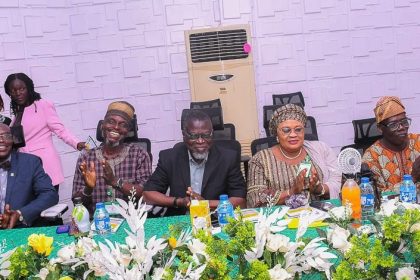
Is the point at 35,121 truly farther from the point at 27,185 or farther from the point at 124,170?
the point at 124,170

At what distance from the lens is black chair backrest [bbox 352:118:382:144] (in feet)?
12.6

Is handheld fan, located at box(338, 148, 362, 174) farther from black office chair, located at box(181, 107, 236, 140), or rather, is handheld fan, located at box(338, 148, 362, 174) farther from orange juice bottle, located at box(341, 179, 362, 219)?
black office chair, located at box(181, 107, 236, 140)

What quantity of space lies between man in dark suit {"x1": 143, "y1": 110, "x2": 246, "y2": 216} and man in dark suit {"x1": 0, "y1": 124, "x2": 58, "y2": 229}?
615 millimetres

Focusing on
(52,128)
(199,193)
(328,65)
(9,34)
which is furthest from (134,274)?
(328,65)

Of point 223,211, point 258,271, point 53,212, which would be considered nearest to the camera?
point 258,271

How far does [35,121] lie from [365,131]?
2517mm

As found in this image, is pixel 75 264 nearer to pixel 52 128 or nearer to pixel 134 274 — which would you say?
pixel 134 274

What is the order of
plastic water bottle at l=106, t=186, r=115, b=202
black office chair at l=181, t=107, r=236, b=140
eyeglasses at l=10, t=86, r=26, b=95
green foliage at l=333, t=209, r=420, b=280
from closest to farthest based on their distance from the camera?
green foliage at l=333, t=209, r=420, b=280, plastic water bottle at l=106, t=186, r=115, b=202, black office chair at l=181, t=107, r=236, b=140, eyeglasses at l=10, t=86, r=26, b=95

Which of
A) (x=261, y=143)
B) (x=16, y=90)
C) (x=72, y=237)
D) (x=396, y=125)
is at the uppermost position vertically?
(x=16, y=90)

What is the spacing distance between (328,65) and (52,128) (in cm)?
290

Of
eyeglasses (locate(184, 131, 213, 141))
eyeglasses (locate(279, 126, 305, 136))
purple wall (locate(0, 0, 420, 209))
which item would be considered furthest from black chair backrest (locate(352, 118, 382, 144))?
purple wall (locate(0, 0, 420, 209))

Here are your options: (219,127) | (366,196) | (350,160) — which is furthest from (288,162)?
(219,127)

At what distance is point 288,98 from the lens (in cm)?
562

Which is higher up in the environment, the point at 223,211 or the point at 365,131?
the point at 365,131
